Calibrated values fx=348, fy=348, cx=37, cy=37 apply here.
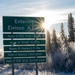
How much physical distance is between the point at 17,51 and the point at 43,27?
1.80 meters

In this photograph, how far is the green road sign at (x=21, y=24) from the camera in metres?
16.6

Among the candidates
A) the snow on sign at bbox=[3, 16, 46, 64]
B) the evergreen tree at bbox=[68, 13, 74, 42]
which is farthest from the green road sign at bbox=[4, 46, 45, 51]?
the evergreen tree at bbox=[68, 13, 74, 42]

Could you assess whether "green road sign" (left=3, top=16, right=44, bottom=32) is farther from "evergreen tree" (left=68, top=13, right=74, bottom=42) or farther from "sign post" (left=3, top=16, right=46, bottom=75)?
"evergreen tree" (left=68, top=13, right=74, bottom=42)

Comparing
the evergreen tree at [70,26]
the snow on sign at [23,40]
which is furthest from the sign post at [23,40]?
the evergreen tree at [70,26]

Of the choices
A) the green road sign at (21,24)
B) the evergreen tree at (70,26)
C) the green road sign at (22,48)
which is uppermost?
the evergreen tree at (70,26)

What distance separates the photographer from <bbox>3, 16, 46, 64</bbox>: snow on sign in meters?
16.7

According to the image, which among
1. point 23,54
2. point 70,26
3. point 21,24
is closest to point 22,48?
point 23,54

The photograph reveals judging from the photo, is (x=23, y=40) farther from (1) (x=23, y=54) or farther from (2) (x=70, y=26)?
(2) (x=70, y=26)

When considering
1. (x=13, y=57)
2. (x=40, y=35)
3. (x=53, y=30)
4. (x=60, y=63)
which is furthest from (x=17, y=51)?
(x=53, y=30)

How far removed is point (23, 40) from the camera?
1692 cm

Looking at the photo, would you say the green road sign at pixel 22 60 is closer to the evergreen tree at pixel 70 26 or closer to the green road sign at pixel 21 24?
the green road sign at pixel 21 24

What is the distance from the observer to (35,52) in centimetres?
1720

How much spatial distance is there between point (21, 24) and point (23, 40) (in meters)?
0.78

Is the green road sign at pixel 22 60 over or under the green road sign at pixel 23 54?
under
